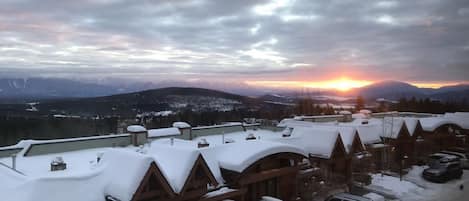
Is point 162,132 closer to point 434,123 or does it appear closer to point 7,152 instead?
point 7,152

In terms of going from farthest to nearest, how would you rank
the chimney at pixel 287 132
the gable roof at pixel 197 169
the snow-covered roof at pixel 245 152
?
1. the chimney at pixel 287 132
2. the snow-covered roof at pixel 245 152
3. the gable roof at pixel 197 169

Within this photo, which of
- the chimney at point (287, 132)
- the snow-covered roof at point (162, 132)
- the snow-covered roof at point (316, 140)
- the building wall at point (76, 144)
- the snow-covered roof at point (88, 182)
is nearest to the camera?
the snow-covered roof at point (88, 182)

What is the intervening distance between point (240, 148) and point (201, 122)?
4419cm

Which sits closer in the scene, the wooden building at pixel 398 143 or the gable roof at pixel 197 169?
the gable roof at pixel 197 169

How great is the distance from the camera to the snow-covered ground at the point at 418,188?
2289 centimetres

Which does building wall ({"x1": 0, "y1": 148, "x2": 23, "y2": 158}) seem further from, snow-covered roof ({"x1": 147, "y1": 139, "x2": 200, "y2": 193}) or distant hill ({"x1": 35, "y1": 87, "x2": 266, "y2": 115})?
distant hill ({"x1": 35, "y1": 87, "x2": 266, "y2": 115})

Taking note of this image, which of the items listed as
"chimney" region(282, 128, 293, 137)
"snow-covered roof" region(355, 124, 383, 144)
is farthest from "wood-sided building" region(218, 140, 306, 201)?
"snow-covered roof" region(355, 124, 383, 144)

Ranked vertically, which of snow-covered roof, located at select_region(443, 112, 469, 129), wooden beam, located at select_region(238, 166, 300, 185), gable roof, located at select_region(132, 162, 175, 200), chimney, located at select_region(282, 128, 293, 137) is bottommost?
wooden beam, located at select_region(238, 166, 300, 185)

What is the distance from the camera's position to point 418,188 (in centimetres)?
2492

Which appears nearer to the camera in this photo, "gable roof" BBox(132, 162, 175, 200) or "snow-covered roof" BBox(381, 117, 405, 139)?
"gable roof" BBox(132, 162, 175, 200)

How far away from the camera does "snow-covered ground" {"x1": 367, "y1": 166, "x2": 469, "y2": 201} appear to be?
22891 millimetres

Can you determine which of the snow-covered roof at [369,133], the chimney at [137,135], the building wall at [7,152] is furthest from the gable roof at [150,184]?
the snow-covered roof at [369,133]

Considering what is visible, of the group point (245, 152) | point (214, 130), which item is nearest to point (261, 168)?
point (245, 152)

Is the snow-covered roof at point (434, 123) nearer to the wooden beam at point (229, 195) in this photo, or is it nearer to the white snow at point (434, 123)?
the white snow at point (434, 123)
